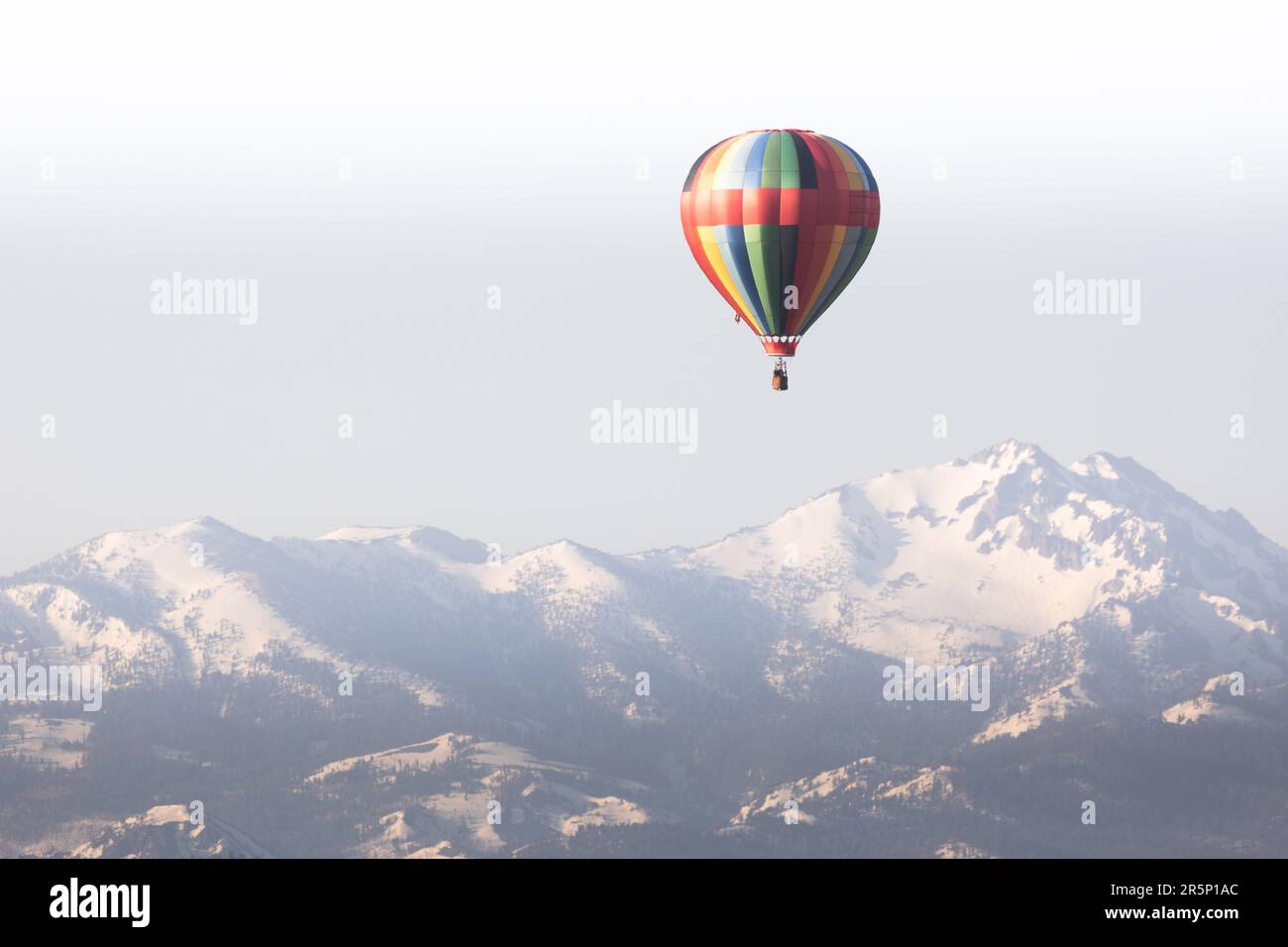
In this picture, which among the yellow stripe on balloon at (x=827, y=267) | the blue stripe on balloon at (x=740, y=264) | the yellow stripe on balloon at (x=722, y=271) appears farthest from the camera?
the yellow stripe on balloon at (x=722, y=271)

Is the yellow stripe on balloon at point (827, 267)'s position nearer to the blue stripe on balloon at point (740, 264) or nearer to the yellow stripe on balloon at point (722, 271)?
the blue stripe on balloon at point (740, 264)

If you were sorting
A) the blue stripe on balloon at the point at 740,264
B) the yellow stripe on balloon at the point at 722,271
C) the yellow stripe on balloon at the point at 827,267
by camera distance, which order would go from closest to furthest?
the yellow stripe on balloon at the point at 827,267, the blue stripe on balloon at the point at 740,264, the yellow stripe on balloon at the point at 722,271

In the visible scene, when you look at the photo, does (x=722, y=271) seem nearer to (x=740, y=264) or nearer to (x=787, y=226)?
(x=740, y=264)

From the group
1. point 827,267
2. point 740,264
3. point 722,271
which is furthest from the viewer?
point 722,271

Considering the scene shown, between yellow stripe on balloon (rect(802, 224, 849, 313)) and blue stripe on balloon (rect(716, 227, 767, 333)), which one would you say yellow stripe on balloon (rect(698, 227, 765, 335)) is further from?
yellow stripe on balloon (rect(802, 224, 849, 313))

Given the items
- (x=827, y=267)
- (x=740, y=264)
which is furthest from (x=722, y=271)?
(x=827, y=267)

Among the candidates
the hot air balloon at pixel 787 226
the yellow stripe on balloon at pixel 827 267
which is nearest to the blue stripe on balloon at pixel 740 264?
the hot air balloon at pixel 787 226
